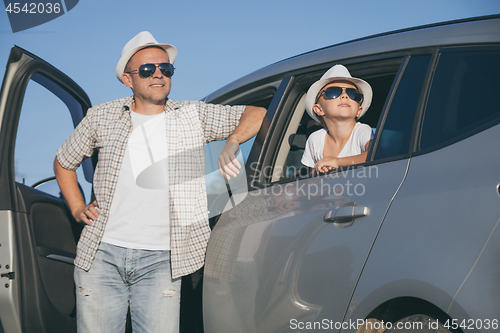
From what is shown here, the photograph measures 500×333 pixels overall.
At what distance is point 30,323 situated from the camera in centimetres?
246

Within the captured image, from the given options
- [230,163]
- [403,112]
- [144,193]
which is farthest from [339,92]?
[144,193]

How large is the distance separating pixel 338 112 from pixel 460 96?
0.89 m

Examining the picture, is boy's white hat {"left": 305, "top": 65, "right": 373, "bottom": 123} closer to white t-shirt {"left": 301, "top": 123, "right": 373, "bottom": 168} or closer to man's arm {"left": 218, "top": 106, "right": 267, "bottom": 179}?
white t-shirt {"left": 301, "top": 123, "right": 373, "bottom": 168}

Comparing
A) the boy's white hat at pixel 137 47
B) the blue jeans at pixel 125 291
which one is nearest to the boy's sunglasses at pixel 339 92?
the boy's white hat at pixel 137 47

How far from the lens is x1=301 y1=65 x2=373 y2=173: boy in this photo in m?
2.38

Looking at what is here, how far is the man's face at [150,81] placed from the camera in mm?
2641

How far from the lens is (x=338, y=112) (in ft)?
8.15

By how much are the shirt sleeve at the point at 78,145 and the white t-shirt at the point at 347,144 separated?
1320 mm

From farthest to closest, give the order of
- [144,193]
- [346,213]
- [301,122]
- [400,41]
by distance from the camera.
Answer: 1. [301,122]
2. [144,193]
3. [400,41]
4. [346,213]

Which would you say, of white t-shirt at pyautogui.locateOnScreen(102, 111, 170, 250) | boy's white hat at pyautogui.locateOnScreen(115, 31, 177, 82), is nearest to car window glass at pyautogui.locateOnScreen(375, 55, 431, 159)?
white t-shirt at pyautogui.locateOnScreen(102, 111, 170, 250)

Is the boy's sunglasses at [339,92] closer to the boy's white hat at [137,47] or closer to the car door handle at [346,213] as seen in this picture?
the car door handle at [346,213]

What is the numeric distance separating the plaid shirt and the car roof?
1.33 ft

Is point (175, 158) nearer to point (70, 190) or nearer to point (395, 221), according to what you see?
point (70, 190)

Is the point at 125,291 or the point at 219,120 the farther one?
the point at 219,120
